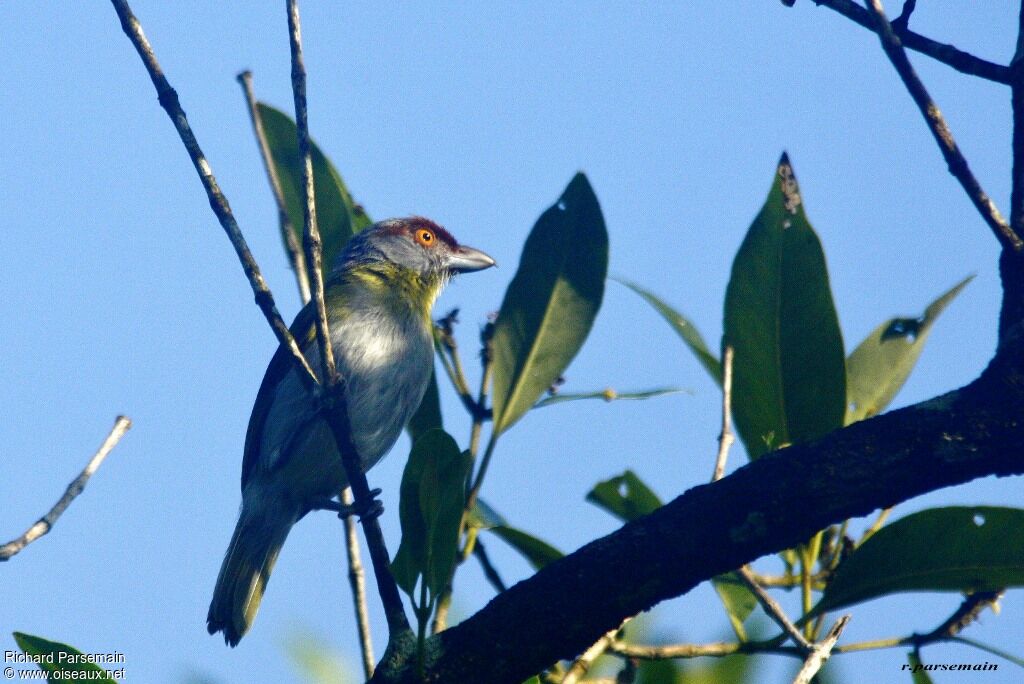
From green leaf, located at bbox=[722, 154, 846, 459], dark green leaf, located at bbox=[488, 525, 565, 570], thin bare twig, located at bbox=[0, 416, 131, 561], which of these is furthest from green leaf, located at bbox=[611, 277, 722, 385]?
thin bare twig, located at bbox=[0, 416, 131, 561]

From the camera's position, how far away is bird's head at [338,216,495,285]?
256 inches

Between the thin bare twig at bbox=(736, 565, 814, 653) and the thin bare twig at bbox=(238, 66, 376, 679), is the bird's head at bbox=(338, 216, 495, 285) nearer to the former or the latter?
the thin bare twig at bbox=(238, 66, 376, 679)

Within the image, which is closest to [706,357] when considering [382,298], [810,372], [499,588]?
[810,372]

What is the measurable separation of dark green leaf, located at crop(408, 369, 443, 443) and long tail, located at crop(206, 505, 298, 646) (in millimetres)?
1137

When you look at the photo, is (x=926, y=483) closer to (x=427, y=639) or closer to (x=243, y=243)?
(x=427, y=639)

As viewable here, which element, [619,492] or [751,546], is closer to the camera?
[751,546]

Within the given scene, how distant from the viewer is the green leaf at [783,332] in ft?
12.6

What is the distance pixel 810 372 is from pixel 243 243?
80.4 inches

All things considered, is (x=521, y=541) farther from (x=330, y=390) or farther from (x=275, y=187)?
(x=275, y=187)

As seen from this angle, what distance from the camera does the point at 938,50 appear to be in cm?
303

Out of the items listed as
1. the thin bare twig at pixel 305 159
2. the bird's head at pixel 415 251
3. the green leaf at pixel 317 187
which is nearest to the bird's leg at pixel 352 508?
the thin bare twig at pixel 305 159

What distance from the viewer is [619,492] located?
3.97m

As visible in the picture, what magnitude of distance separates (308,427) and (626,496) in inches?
78.6

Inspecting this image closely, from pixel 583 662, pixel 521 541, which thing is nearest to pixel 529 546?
pixel 521 541
